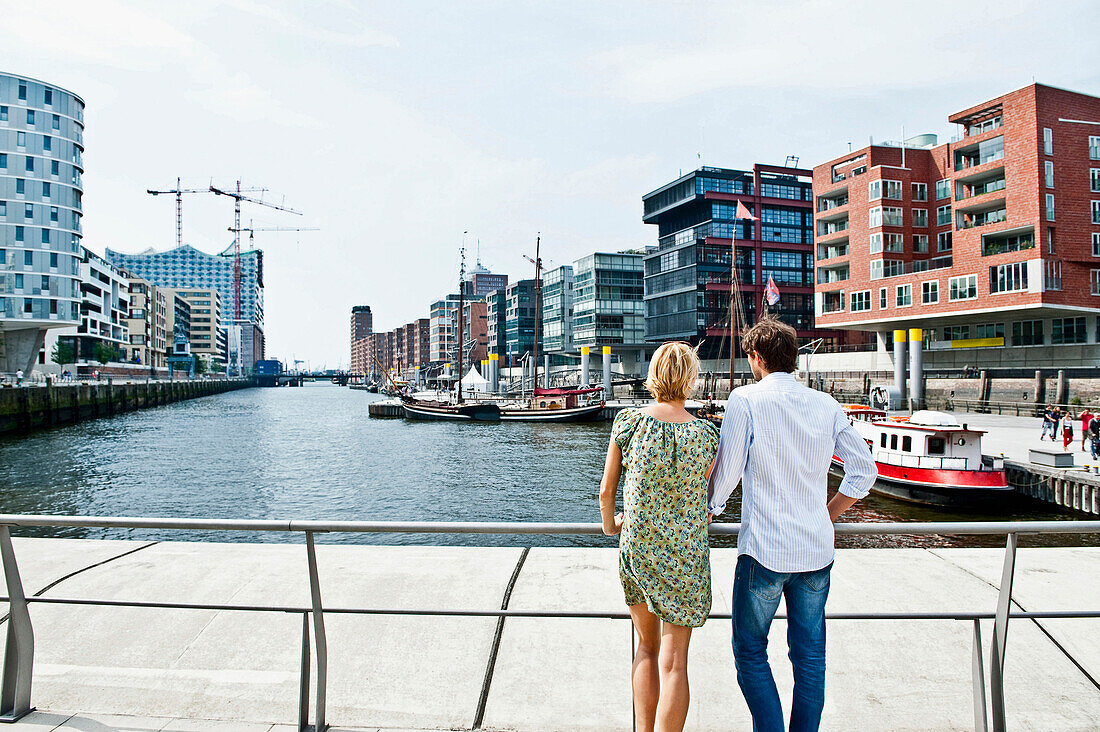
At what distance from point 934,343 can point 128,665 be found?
6715 cm

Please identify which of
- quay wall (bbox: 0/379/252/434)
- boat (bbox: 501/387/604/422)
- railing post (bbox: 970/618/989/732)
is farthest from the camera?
boat (bbox: 501/387/604/422)

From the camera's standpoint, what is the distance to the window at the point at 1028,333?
50594mm

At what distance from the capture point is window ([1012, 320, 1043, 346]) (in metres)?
50.6

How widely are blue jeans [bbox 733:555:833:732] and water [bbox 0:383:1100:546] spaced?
12929 mm

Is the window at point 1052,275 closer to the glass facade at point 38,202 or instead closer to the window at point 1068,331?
the window at point 1068,331

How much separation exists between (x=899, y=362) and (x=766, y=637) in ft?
185

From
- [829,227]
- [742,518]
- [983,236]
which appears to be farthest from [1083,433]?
[829,227]

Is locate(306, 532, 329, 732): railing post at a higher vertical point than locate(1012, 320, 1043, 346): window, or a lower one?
lower

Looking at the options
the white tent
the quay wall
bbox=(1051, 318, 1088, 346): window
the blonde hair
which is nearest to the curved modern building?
the quay wall

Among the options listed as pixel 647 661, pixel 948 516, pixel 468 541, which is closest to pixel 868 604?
pixel 647 661

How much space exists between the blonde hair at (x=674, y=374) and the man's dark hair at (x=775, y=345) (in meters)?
0.38

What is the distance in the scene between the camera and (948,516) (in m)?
23.2

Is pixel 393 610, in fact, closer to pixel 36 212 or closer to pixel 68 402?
pixel 68 402

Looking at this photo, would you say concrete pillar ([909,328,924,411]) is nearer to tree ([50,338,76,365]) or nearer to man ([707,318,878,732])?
man ([707,318,878,732])
